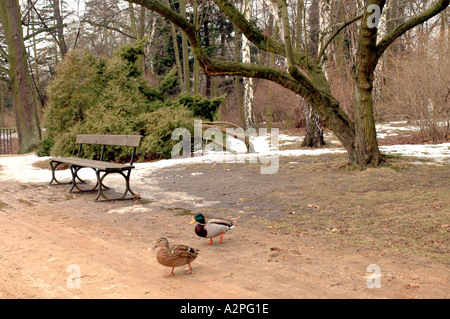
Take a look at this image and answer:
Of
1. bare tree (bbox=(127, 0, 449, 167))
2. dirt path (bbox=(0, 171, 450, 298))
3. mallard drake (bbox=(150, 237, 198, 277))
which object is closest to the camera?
dirt path (bbox=(0, 171, 450, 298))

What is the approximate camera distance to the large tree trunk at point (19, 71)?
19.0 metres

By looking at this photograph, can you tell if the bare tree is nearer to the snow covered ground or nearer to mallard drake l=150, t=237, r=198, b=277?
the snow covered ground

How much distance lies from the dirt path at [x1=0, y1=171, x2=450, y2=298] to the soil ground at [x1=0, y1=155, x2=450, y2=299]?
0.04 feet

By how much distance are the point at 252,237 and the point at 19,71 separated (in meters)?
17.3

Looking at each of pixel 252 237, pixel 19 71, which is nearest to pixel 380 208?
pixel 252 237

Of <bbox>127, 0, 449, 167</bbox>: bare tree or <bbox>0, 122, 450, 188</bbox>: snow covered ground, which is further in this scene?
<bbox>0, 122, 450, 188</bbox>: snow covered ground

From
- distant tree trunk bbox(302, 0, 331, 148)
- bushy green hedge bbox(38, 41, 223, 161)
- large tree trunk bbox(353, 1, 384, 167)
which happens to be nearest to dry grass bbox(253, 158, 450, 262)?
large tree trunk bbox(353, 1, 384, 167)

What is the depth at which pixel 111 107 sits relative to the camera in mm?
14602

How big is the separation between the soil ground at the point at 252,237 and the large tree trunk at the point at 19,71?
11.0 metres

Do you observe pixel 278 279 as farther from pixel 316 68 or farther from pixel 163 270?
pixel 316 68

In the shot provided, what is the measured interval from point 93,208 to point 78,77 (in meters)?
8.85

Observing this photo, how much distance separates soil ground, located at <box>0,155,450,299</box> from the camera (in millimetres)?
3717

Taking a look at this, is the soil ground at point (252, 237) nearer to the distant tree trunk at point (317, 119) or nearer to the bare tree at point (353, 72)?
the bare tree at point (353, 72)

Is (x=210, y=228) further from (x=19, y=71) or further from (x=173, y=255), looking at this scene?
(x=19, y=71)
